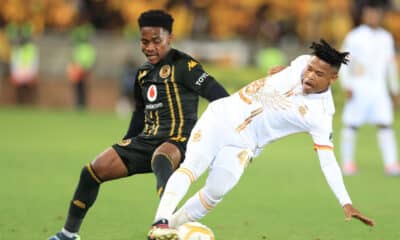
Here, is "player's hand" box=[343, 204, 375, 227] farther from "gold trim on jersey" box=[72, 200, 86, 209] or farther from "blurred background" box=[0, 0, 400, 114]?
"blurred background" box=[0, 0, 400, 114]

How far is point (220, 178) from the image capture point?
24.2 ft

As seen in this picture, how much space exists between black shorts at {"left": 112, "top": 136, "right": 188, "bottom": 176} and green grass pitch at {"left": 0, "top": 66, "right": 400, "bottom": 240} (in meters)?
0.90

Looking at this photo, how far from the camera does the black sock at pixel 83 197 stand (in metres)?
7.70

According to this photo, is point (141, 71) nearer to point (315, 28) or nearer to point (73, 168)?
point (73, 168)

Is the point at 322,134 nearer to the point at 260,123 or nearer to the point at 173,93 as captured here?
the point at 260,123

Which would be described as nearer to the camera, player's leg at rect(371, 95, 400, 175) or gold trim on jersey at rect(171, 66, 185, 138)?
gold trim on jersey at rect(171, 66, 185, 138)

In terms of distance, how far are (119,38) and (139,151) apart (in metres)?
20.3

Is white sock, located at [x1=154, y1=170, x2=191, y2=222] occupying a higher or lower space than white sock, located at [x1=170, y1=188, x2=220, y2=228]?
higher

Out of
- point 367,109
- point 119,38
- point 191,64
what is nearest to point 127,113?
point 119,38

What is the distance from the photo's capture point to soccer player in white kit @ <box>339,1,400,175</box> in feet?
47.9

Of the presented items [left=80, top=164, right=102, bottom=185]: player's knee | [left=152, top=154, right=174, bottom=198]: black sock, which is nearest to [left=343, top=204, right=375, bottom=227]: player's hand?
Result: [left=152, top=154, right=174, bottom=198]: black sock

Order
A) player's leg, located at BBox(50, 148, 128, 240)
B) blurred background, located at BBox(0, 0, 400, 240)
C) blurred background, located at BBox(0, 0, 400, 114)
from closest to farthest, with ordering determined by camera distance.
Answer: player's leg, located at BBox(50, 148, 128, 240), blurred background, located at BBox(0, 0, 400, 240), blurred background, located at BBox(0, 0, 400, 114)

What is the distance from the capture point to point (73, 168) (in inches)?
567

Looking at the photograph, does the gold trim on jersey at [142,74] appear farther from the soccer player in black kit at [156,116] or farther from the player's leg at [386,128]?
the player's leg at [386,128]
